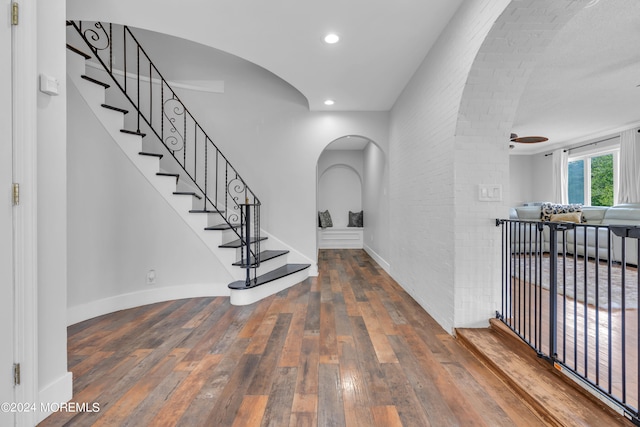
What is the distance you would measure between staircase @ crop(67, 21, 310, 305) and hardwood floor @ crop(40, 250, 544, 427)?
0.68m

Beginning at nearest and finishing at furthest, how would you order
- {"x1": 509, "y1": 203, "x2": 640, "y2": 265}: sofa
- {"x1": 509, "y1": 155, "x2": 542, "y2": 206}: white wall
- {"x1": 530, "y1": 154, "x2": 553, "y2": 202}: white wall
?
{"x1": 509, "y1": 203, "x2": 640, "y2": 265}: sofa
{"x1": 530, "y1": 154, "x2": 553, "y2": 202}: white wall
{"x1": 509, "y1": 155, "x2": 542, "y2": 206}: white wall

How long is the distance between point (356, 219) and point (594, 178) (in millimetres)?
5950

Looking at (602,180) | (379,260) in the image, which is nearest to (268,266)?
(379,260)

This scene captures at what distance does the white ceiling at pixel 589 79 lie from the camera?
272 cm

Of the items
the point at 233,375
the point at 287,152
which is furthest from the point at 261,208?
the point at 233,375

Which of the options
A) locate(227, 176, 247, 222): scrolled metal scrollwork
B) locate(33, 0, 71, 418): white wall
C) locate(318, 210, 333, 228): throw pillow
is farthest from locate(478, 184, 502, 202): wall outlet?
locate(318, 210, 333, 228): throw pillow

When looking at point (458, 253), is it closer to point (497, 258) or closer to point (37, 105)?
point (497, 258)

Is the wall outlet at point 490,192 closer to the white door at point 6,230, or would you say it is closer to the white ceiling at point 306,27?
the white ceiling at point 306,27

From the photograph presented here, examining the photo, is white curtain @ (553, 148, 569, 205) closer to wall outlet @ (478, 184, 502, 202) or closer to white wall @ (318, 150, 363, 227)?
white wall @ (318, 150, 363, 227)

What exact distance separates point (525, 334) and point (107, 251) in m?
3.72

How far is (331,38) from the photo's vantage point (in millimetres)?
2779

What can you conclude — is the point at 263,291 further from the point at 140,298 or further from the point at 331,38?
the point at 331,38

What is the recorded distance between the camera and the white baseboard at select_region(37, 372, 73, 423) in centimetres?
149

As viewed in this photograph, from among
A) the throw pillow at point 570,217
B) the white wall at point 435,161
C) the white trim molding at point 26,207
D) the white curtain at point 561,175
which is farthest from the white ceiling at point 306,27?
the white curtain at point 561,175
